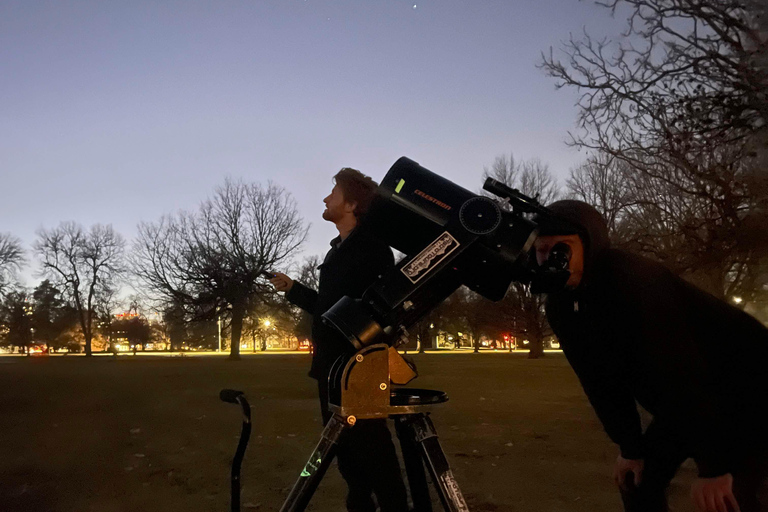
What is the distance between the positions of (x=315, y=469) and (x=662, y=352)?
113cm

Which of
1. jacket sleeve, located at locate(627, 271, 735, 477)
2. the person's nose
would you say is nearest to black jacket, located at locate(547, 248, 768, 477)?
jacket sleeve, located at locate(627, 271, 735, 477)

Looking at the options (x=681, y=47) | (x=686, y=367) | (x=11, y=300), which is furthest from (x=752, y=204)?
(x=11, y=300)

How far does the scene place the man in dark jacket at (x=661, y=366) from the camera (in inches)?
70.1

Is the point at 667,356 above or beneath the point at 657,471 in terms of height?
above

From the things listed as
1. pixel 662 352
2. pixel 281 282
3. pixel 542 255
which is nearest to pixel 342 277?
pixel 281 282

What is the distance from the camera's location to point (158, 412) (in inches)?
373

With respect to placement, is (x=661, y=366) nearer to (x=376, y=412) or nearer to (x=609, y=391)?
(x=609, y=391)

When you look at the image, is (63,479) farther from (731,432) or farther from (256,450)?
(731,432)

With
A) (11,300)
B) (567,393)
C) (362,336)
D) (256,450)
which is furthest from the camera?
(11,300)

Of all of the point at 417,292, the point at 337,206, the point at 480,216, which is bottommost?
the point at 417,292

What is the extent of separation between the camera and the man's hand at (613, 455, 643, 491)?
231cm

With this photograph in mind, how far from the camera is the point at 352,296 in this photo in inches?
103

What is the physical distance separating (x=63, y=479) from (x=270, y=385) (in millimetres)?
10266

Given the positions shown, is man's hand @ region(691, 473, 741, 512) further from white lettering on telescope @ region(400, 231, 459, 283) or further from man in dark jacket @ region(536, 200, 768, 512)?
white lettering on telescope @ region(400, 231, 459, 283)
